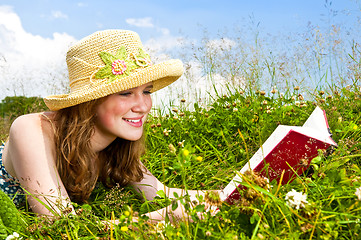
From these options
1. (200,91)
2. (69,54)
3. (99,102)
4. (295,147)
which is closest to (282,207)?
(295,147)

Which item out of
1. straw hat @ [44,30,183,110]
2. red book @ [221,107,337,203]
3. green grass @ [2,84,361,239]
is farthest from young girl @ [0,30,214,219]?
red book @ [221,107,337,203]

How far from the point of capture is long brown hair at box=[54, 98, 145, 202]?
2932 millimetres

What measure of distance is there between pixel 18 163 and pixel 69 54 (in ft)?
2.96

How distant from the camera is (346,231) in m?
1.76

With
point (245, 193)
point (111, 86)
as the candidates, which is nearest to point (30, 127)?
point (111, 86)

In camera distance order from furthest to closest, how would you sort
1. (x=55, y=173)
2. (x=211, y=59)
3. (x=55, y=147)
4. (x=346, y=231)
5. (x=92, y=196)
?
(x=211, y=59) → (x=92, y=196) → (x=55, y=147) → (x=55, y=173) → (x=346, y=231)

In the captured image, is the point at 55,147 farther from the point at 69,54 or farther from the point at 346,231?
the point at 346,231

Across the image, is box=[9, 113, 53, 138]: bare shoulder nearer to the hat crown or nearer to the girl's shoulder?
the girl's shoulder

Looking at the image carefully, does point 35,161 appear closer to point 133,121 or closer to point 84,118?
point 84,118

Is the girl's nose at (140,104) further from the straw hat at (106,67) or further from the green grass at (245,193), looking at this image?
the green grass at (245,193)

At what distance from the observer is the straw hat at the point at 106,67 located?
108 inches

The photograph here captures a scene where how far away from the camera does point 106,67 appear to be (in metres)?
2.84

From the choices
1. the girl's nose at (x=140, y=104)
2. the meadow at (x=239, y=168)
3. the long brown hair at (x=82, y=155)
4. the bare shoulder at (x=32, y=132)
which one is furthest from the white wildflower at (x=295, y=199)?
the bare shoulder at (x=32, y=132)

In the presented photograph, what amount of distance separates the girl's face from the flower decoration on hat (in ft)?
0.44
